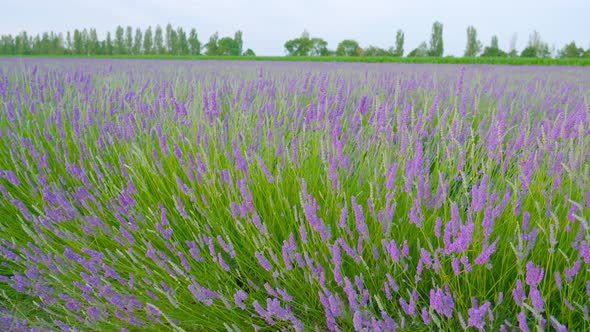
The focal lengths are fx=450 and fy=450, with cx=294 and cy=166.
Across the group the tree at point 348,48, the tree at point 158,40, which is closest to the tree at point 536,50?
the tree at point 348,48

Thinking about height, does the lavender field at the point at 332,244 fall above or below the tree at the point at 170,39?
below

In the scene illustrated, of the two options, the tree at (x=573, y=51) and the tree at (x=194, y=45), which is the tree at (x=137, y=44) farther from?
the tree at (x=573, y=51)

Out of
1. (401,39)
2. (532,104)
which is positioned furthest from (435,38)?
(532,104)

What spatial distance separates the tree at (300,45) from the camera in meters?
54.0

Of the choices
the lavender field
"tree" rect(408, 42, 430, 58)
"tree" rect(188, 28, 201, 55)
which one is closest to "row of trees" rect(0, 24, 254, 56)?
"tree" rect(188, 28, 201, 55)

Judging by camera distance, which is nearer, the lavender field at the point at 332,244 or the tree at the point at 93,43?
the lavender field at the point at 332,244

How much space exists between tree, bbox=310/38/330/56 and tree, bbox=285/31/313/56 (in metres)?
0.42

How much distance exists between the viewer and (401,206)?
1446 mm

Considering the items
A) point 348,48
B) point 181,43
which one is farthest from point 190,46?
point 348,48

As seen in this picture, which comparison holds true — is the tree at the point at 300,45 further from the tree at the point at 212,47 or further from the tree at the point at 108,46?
the tree at the point at 108,46

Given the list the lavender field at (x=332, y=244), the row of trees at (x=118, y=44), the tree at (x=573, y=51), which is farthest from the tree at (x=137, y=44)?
the lavender field at (x=332, y=244)

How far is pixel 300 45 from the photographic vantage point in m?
55.3

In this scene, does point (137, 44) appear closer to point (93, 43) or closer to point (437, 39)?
point (93, 43)

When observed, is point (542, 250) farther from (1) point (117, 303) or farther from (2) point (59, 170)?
(2) point (59, 170)
